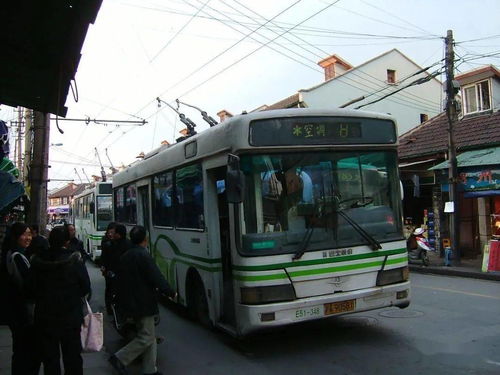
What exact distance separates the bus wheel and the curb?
798cm

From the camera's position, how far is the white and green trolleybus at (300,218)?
5859 mm

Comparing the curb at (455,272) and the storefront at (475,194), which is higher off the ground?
the storefront at (475,194)

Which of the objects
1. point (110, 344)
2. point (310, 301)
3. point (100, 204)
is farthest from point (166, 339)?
point (100, 204)

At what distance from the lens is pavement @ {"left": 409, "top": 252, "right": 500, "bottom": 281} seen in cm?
1264

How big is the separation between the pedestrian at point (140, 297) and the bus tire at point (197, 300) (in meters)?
2.03

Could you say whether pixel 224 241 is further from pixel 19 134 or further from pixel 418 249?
pixel 19 134

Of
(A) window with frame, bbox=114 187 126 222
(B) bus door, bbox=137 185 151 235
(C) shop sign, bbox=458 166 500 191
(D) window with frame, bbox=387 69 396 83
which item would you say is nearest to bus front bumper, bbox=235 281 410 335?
(B) bus door, bbox=137 185 151 235

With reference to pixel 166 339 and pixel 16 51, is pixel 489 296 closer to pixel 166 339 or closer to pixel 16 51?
pixel 166 339

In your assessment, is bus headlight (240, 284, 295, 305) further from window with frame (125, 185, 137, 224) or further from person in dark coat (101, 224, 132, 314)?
window with frame (125, 185, 137, 224)

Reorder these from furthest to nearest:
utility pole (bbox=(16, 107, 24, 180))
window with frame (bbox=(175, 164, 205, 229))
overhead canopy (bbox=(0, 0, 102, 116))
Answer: utility pole (bbox=(16, 107, 24, 180)) < window with frame (bbox=(175, 164, 205, 229)) < overhead canopy (bbox=(0, 0, 102, 116))

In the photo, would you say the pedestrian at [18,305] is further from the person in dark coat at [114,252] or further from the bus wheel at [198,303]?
the bus wheel at [198,303]

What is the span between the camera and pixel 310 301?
5.90m

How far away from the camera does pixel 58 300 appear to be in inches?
173

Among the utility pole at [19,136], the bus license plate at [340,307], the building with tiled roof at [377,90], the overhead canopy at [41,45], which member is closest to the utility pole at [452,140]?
the bus license plate at [340,307]
